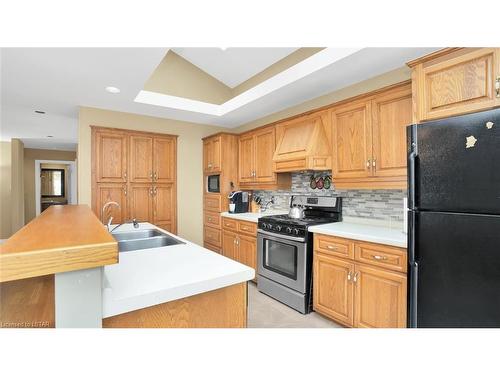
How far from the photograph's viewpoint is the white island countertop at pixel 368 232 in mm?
1896

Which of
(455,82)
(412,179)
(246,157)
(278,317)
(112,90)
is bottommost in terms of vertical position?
(278,317)

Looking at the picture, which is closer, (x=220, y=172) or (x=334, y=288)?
(x=334, y=288)

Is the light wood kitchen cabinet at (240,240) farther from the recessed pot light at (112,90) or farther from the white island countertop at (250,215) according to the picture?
the recessed pot light at (112,90)

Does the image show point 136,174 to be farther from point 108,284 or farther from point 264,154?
point 108,284

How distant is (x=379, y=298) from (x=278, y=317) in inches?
38.4

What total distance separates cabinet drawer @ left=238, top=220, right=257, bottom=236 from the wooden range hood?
0.79m

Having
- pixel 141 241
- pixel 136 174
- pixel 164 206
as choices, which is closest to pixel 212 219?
pixel 164 206

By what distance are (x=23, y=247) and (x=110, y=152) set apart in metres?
3.30

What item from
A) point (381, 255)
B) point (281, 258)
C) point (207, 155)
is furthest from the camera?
point (207, 155)

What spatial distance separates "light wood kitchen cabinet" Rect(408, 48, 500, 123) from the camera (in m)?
1.47

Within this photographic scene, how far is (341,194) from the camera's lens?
292cm

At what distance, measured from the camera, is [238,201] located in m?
3.84
